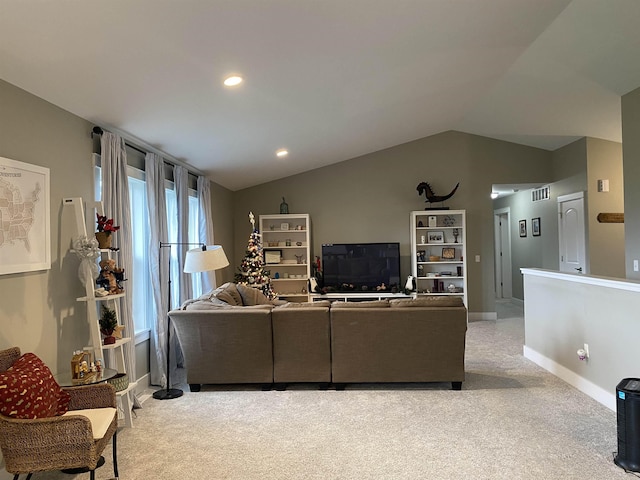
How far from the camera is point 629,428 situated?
284 centimetres

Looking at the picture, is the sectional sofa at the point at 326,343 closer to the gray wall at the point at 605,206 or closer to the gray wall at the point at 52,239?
the gray wall at the point at 52,239

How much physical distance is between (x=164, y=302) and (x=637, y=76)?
5591mm

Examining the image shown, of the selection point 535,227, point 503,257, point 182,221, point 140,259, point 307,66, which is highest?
point 307,66

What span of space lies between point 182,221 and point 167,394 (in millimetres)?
2147

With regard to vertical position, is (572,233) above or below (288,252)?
above

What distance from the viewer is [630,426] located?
2.84 meters

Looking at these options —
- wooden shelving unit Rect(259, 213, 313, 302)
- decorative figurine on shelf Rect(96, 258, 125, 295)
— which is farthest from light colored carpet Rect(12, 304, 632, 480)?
wooden shelving unit Rect(259, 213, 313, 302)

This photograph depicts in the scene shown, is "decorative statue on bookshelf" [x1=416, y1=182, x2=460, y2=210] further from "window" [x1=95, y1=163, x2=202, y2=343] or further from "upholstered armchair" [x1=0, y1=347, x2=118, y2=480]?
"upholstered armchair" [x1=0, y1=347, x2=118, y2=480]

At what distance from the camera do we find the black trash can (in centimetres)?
280

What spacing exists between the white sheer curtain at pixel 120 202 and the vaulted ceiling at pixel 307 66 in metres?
0.24

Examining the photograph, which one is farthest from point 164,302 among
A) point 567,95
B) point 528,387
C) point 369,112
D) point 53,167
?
point 567,95

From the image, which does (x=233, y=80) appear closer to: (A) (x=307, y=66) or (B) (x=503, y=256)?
(A) (x=307, y=66)

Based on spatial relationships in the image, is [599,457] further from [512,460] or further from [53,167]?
[53,167]

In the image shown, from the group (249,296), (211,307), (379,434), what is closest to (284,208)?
(249,296)
